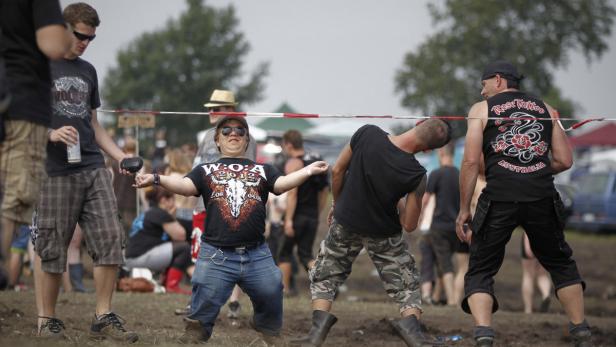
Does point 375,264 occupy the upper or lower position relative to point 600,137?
lower

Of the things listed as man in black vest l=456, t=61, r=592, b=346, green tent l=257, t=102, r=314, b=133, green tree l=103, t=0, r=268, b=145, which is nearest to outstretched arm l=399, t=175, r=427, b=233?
man in black vest l=456, t=61, r=592, b=346

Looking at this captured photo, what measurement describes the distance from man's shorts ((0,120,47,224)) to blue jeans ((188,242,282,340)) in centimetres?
161

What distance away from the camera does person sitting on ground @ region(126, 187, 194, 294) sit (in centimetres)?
1344

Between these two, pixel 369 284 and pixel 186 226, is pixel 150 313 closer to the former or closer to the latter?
pixel 186 226

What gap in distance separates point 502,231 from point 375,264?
1006 mm

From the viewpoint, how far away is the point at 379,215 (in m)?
7.49

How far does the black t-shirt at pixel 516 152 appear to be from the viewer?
7.46 metres

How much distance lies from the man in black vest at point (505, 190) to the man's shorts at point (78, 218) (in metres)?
2.67

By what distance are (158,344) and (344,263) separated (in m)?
1.63

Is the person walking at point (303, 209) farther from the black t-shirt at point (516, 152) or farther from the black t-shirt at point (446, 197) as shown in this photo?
the black t-shirt at point (516, 152)

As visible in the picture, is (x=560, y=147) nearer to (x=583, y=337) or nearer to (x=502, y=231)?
(x=502, y=231)

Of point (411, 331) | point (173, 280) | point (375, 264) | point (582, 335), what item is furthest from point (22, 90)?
point (173, 280)

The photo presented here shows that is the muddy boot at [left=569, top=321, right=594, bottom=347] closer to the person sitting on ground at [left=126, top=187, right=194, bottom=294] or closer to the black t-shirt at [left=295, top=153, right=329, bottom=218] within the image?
the black t-shirt at [left=295, top=153, right=329, bottom=218]

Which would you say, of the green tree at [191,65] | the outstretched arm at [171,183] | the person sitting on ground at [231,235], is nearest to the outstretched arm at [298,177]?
the person sitting on ground at [231,235]
